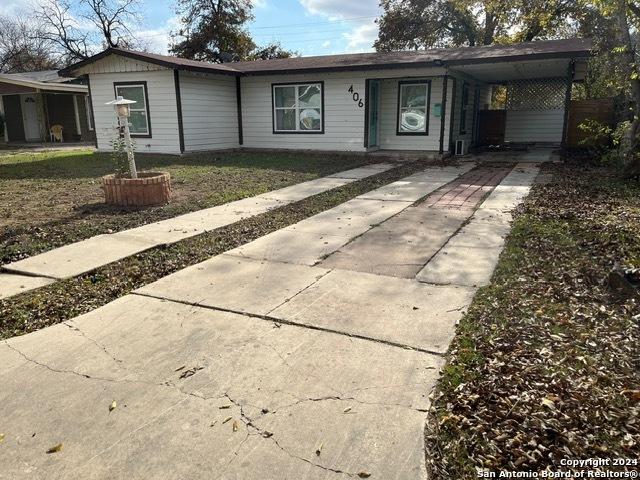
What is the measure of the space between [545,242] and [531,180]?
196 inches

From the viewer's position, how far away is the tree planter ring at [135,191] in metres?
6.92

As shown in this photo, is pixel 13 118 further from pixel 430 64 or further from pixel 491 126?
pixel 491 126

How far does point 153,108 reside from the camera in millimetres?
13734

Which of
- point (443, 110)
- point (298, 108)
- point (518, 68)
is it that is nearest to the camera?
point (443, 110)

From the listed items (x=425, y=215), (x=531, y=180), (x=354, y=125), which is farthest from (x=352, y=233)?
(x=354, y=125)

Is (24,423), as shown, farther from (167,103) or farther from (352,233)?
(167,103)

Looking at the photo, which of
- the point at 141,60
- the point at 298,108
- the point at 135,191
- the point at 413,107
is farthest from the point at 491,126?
the point at 135,191

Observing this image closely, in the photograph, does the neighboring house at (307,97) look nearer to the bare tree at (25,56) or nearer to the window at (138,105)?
the window at (138,105)

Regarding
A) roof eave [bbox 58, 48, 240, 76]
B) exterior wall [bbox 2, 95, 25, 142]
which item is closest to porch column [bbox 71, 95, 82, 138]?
exterior wall [bbox 2, 95, 25, 142]

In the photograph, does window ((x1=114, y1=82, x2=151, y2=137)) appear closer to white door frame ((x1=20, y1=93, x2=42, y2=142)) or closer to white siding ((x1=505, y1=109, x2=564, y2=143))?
white door frame ((x1=20, y1=93, x2=42, y2=142))

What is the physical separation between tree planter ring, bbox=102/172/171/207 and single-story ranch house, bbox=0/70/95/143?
1709cm

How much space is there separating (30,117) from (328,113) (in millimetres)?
16079

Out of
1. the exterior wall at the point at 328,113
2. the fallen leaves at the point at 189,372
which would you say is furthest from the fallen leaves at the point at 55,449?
the exterior wall at the point at 328,113

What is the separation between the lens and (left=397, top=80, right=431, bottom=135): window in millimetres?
13727
